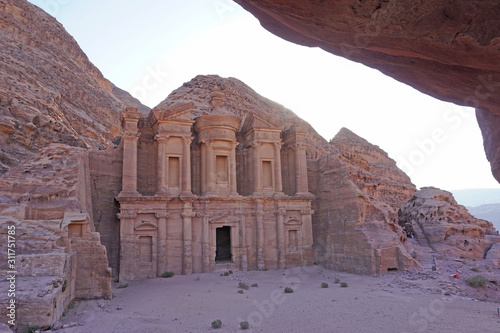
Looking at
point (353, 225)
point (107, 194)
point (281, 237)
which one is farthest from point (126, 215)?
point (353, 225)

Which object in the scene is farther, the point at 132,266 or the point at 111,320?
the point at 132,266

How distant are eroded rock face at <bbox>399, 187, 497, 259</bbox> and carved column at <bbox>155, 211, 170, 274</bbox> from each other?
18132 mm

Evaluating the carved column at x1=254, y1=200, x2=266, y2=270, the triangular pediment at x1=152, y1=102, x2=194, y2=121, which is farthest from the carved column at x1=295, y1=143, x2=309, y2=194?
the triangular pediment at x1=152, y1=102, x2=194, y2=121

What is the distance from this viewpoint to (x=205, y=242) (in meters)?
21.3

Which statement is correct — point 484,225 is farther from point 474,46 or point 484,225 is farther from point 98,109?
point 98,109

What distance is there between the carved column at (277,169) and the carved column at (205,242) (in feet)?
19.2

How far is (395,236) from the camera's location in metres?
20.9

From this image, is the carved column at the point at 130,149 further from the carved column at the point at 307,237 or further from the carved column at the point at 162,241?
the carved column at the point at 307,237

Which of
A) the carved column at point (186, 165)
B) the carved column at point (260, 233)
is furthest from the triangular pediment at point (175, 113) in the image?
the carved column at point (260, 233)

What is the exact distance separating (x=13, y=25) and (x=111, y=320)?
158 feet

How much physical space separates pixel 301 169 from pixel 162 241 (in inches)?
460

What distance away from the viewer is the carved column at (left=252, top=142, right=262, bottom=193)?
24259 millimetres

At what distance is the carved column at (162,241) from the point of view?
65.9 feet

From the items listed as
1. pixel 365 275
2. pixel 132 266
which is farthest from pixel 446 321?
pixel 132 266
